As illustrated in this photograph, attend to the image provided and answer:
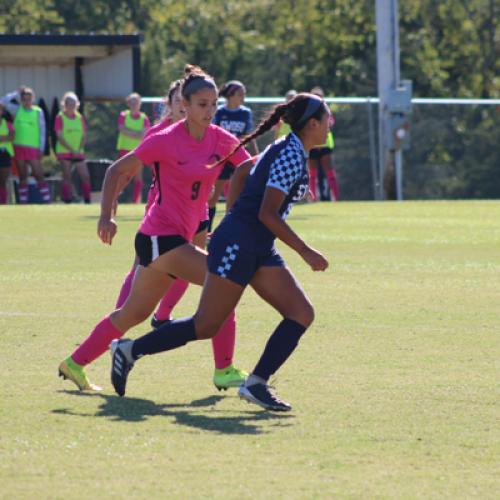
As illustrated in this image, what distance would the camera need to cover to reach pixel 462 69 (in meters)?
57.4

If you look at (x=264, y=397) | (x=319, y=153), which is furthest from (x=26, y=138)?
(x=264, y=397)

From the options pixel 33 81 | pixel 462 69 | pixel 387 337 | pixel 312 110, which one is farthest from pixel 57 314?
pixel 462 69

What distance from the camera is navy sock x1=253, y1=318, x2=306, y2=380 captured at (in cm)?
772

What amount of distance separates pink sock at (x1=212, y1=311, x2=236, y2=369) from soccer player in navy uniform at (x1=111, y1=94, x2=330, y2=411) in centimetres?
60

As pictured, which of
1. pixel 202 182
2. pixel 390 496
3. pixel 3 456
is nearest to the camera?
pixel 390 496

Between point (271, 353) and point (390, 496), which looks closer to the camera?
point (390, 496)

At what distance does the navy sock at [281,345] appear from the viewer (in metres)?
7.72

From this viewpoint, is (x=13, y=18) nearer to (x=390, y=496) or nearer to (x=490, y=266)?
(x=490, y=266)

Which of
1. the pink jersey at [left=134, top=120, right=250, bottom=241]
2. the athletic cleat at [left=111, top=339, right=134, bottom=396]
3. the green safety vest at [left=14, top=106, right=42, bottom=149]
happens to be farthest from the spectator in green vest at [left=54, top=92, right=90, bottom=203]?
the athletic cleat at [left=111, top=339, right=134, bottom=396]

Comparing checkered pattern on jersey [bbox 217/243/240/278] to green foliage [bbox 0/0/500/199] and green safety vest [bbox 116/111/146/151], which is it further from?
green foliage [bbox 0/0/500/199]

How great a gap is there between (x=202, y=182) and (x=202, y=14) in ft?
180

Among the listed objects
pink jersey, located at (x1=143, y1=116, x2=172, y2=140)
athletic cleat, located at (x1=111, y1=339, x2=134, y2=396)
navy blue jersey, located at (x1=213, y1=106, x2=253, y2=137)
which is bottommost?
athletic cleat, located at (x1=111, y1=339, x2=134, y2=396)

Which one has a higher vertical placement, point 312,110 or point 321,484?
point 312,110

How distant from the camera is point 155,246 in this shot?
8.20 metres
